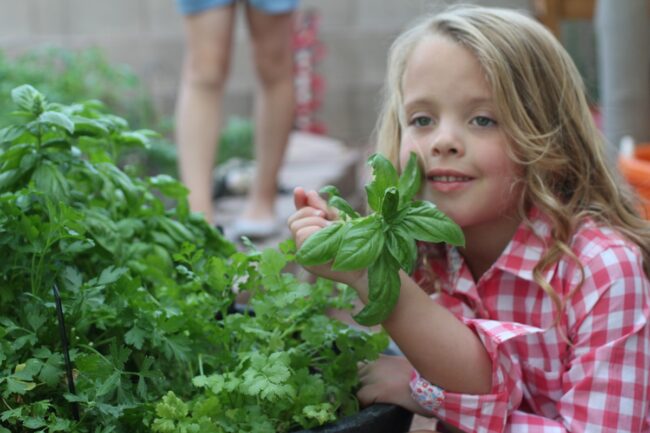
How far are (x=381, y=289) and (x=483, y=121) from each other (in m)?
0.56

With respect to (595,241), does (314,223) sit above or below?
above

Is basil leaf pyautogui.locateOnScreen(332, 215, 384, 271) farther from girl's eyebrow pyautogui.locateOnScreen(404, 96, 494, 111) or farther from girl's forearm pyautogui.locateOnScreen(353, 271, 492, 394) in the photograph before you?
girl's eyebrow pyautogui.locateOnScreen(404, 96, 494, 111)

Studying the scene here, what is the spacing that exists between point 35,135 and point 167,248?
0.33m

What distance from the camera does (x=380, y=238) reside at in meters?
1.38

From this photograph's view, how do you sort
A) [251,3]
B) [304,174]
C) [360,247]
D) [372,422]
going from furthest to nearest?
[304,174] < [251,3] < [372,422] < [360,247]

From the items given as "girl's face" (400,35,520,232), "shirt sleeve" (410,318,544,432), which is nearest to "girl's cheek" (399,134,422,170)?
"girl's face" (400,35,520,232)

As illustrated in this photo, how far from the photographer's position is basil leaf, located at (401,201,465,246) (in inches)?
55.7

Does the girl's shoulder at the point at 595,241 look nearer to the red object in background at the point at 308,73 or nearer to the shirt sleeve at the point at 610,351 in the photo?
the shirt sleeve at the point at 610,351

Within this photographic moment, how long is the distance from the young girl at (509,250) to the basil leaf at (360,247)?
0.50 ft

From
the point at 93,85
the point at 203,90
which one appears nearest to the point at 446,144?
the point at 203,90

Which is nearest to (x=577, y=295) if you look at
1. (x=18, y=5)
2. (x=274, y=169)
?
(x=274, y=169)

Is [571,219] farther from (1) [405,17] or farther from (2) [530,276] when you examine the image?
(1) [405,17]

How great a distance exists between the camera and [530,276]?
1.82 m

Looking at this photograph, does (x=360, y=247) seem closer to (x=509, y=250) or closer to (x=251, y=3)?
(x=509, y=250)
